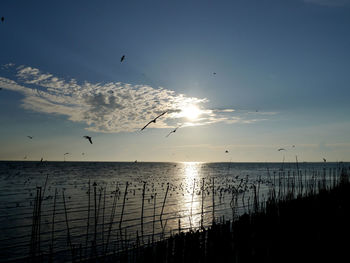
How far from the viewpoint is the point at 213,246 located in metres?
7.50

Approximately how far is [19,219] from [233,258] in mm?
15788

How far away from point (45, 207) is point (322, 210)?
763 inches

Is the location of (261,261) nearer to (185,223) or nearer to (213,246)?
(213,246)

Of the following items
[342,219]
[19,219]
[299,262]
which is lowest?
[19,219]

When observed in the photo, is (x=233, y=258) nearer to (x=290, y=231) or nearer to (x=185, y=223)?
(x=290, y=231)

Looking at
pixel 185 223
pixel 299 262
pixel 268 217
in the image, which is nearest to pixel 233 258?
pixel 299 262

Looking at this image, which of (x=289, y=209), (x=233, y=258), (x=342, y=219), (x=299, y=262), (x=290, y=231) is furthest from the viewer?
(x=289, y=209)

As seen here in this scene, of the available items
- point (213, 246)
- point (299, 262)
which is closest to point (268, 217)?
point (299, 262)

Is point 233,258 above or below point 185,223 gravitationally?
above

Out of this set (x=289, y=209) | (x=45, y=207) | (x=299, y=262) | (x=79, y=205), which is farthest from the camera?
(x=79, y=205)

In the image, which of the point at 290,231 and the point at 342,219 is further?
the point at 342,219

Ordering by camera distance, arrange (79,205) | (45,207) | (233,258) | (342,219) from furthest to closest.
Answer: (79,205), (45,207), (342,219), (233,258)

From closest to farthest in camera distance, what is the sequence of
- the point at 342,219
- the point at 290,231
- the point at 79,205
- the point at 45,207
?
1. the point at 290,231
2. the point at 342,219
3. the point at 45,207
4. the point at 79,205

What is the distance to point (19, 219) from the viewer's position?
1700 centimetres
